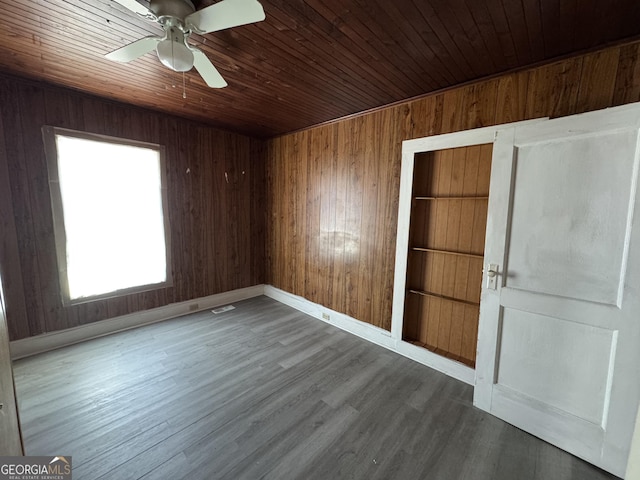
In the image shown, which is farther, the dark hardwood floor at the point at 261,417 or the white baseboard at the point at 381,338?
the white baseboard at the point at 381,338

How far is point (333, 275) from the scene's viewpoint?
3393 millimetres

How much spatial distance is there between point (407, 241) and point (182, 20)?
2376 millimetres

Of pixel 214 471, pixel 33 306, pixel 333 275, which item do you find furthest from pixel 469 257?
pixel 33 306

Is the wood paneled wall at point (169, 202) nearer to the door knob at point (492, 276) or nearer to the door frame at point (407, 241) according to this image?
the door frame at point (407, 241)

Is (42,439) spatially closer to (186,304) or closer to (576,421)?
(186,304)

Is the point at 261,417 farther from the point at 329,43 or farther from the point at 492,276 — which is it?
the point at 329,43

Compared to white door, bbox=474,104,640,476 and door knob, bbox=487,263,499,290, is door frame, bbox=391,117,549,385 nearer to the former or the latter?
white door, bbox=474,104,640,476

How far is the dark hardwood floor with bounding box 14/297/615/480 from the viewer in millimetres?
1510

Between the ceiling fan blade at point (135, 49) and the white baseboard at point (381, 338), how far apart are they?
10.0 ft

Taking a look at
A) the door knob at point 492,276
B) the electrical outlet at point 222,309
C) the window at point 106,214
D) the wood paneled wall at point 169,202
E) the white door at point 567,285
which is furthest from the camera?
the electrical outlet at point 222,309

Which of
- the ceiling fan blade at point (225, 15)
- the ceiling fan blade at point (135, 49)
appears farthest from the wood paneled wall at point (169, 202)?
the ceiling fan blade at point (225, 15)

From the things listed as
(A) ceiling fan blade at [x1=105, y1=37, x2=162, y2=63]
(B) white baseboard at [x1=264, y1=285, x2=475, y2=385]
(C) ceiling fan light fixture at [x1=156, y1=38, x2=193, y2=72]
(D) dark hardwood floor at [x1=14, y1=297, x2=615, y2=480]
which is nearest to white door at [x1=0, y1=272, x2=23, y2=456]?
(D) dark hardwood floor at [x1=14, y1=297, x2=615, y2=480]

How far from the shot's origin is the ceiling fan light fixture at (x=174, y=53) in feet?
4.73

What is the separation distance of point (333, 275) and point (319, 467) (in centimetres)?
209
